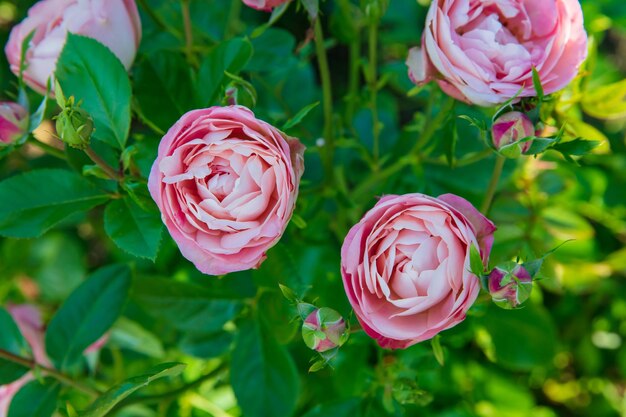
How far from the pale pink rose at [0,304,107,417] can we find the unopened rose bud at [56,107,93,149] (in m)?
0.40

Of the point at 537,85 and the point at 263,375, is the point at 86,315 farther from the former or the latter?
the point at 537,85

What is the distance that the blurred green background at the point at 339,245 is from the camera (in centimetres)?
83

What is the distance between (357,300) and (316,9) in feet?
0.94

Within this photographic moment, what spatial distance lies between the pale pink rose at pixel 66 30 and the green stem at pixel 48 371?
34cm

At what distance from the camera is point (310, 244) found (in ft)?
3.14

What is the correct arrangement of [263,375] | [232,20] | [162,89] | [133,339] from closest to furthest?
[162,89] → [263,375] → [232,20] → [133,339]

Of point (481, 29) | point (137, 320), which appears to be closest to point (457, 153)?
point (481, 29)

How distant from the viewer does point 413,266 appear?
599 mm

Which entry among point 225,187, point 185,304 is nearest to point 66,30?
point 225,187

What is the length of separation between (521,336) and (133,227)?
816 mm

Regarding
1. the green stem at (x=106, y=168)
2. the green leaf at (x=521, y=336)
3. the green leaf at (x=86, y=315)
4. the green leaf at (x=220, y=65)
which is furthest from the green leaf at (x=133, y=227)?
the green leaf at (x=521, y=336)

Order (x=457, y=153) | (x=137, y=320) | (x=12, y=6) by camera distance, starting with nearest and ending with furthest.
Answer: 1. (x=457, y=153)
2. (x=137, y=320)
3. (x=12, y=6)

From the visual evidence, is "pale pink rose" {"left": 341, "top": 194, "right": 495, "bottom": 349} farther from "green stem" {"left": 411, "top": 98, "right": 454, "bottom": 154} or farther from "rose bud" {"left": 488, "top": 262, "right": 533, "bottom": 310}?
"green stem" {"left": 411, "top": 98, "right": 454, "bottom": 154}

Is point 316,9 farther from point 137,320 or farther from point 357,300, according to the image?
point 137,320
